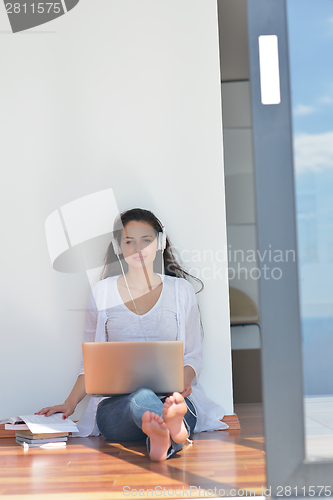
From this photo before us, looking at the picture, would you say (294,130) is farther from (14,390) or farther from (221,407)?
(14,390)

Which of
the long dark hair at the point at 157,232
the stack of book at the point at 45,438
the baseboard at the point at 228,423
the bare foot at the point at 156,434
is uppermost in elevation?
the long dark hair at the point at 157,232

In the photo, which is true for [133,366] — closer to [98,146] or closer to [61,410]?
[61,410]

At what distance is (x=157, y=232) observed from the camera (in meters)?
2.52

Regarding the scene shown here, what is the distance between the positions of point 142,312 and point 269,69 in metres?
1.42

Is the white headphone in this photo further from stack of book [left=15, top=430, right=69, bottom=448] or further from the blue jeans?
stack of book [left=15, top=430, right=69, bottom=448]

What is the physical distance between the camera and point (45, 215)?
2.66 m

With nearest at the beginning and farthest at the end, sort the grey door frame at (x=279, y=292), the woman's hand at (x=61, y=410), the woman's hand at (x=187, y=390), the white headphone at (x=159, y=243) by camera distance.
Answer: the grey door frame at (x=279, y=292), the woman's hand at (x=187, y=390), the woman's hand at (x=61, y=410), the white headphone at (x=159, y=243)

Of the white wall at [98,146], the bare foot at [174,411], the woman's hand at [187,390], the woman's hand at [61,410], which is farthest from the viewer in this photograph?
the white wall at [98,146]

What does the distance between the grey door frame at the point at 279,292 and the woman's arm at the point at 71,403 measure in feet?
4.12

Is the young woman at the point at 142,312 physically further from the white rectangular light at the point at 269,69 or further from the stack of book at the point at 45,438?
the white rectangular light at the point at 269,69

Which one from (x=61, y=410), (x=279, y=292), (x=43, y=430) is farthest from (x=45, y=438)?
→ (x=279, y=292)

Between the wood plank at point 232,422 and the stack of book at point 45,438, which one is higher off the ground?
the stack of book at point 45,438

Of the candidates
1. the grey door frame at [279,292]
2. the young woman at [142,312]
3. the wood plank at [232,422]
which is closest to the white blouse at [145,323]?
the young woman at [142,312]

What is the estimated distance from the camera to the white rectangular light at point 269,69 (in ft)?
4.60
